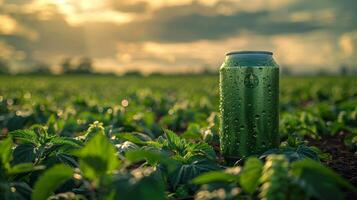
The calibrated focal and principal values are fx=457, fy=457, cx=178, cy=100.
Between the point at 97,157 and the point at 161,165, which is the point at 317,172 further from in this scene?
the point at 161,165

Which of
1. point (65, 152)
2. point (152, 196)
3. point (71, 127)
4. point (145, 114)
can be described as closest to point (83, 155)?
point (152, 196)

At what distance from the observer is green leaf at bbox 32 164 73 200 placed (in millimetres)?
2094

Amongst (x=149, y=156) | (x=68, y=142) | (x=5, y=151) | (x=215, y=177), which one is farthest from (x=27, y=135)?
(x=215, y=177)

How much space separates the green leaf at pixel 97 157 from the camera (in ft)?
6.95

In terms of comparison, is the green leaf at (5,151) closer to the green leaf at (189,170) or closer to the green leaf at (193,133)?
the green leaf at (189,170)

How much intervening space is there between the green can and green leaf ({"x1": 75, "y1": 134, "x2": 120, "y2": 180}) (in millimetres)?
1308

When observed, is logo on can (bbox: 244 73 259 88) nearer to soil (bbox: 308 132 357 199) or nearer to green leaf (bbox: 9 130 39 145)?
soil (bbox: 308 132 357 199)

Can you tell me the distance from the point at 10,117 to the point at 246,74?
9.92 ft

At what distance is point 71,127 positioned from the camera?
4.81 m

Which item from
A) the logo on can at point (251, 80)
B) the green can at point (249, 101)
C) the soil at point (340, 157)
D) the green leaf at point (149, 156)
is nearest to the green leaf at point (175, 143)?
the green can at point (249, 101)

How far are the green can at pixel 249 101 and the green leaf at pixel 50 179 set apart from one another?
1469 mm

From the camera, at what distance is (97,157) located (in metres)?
2.13

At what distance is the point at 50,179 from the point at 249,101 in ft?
5.15

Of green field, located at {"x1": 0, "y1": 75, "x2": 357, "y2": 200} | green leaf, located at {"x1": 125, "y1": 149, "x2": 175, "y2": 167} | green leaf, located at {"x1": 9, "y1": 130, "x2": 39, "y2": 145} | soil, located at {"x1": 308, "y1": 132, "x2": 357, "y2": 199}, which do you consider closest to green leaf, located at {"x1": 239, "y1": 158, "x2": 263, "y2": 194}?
Answer: green field, located at {"x1": 0, "y1": 75, "x2": 357, "y2": 200}
